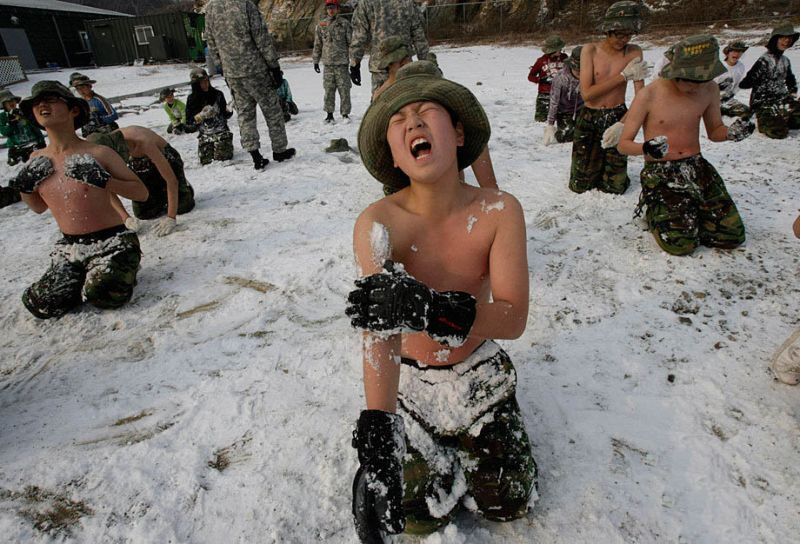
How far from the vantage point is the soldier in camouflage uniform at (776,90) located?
17.4 ft

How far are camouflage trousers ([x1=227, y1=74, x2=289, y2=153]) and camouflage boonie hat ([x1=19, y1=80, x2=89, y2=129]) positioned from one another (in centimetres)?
243

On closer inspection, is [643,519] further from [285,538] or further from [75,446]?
[75,446]

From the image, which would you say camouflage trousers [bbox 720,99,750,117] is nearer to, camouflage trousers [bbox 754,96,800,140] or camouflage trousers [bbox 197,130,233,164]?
camouflage trousers [bbox 754,96,800,140]

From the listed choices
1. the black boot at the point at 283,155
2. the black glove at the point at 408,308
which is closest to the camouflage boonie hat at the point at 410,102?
the black glove at the point at 408,308

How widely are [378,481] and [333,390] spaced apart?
3.38 feet

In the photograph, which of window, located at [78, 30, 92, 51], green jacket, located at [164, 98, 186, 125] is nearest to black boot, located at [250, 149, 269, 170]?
green jacket, located at [164, 98, 186, 125]

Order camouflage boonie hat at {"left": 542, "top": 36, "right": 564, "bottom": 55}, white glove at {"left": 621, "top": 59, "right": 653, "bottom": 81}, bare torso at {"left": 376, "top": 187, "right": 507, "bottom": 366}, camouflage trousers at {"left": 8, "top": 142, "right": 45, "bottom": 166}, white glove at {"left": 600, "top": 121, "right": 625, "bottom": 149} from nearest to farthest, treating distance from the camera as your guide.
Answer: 1. bare torso at {"left": 376, "top": 187, "right": 507, "bottom": 366}
2. white glove at {"left": 600, "top": 121, "right": 625, "bottom": 149}
3. white glove at {"left": 621, "top": 59, "right": 653, "bottom": 81}
4. camouflage boonie hat at {"left": 542, "top": 36, "right": 564, "bottom": 55}
5. camouflage trousers at {"left": 8, "top": 142, "right": 45, "bottom": 166}

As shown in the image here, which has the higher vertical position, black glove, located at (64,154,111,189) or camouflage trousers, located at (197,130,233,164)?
black glove, located at (64,154,111,189)

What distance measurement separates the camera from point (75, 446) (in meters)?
2.07

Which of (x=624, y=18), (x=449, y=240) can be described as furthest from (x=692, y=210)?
(x=449, y=240)

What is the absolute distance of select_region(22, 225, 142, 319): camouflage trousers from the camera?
2986 millimetres

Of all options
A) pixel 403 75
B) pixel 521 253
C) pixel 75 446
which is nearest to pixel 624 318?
pixel 521 253

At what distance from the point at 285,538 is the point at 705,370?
7.08ft

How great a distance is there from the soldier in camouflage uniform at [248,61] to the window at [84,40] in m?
28.6
